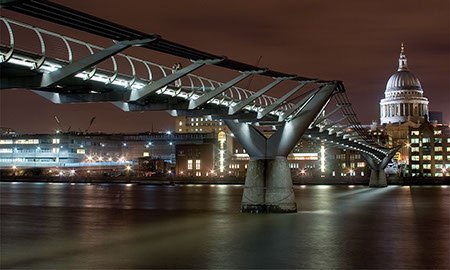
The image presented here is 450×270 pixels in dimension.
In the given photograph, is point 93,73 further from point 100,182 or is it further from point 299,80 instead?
point 100,182

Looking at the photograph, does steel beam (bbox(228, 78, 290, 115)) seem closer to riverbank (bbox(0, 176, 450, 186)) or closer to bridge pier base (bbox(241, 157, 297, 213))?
bridge pier base (bbox(241, 157, 297, 213))

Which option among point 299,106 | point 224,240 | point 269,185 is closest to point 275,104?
point 299,106

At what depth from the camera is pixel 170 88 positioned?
112ft

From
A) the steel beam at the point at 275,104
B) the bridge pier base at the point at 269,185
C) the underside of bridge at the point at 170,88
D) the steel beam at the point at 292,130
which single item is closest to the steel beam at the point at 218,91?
the underside of bridge at the point at 170,88

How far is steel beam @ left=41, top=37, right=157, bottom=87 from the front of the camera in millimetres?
23370

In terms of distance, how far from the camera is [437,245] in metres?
31.8

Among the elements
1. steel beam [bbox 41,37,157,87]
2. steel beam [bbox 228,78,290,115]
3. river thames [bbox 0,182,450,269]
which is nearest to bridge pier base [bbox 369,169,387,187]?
river thames [bbox 0,182,450,269]

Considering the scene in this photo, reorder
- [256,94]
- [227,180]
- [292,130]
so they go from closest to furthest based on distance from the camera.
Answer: [256,94] < [292,130] < [227,180]

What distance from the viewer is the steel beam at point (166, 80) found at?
28641mm

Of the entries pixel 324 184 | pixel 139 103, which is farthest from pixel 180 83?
pixel 324 184

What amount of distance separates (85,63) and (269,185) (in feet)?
72.3

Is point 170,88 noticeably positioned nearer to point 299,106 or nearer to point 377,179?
point 299,106

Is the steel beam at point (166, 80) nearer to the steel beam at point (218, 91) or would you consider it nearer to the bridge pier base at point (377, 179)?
the steel beam at point (218, 91)

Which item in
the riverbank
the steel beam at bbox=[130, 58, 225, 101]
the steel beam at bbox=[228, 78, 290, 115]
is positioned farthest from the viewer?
the riverbank
